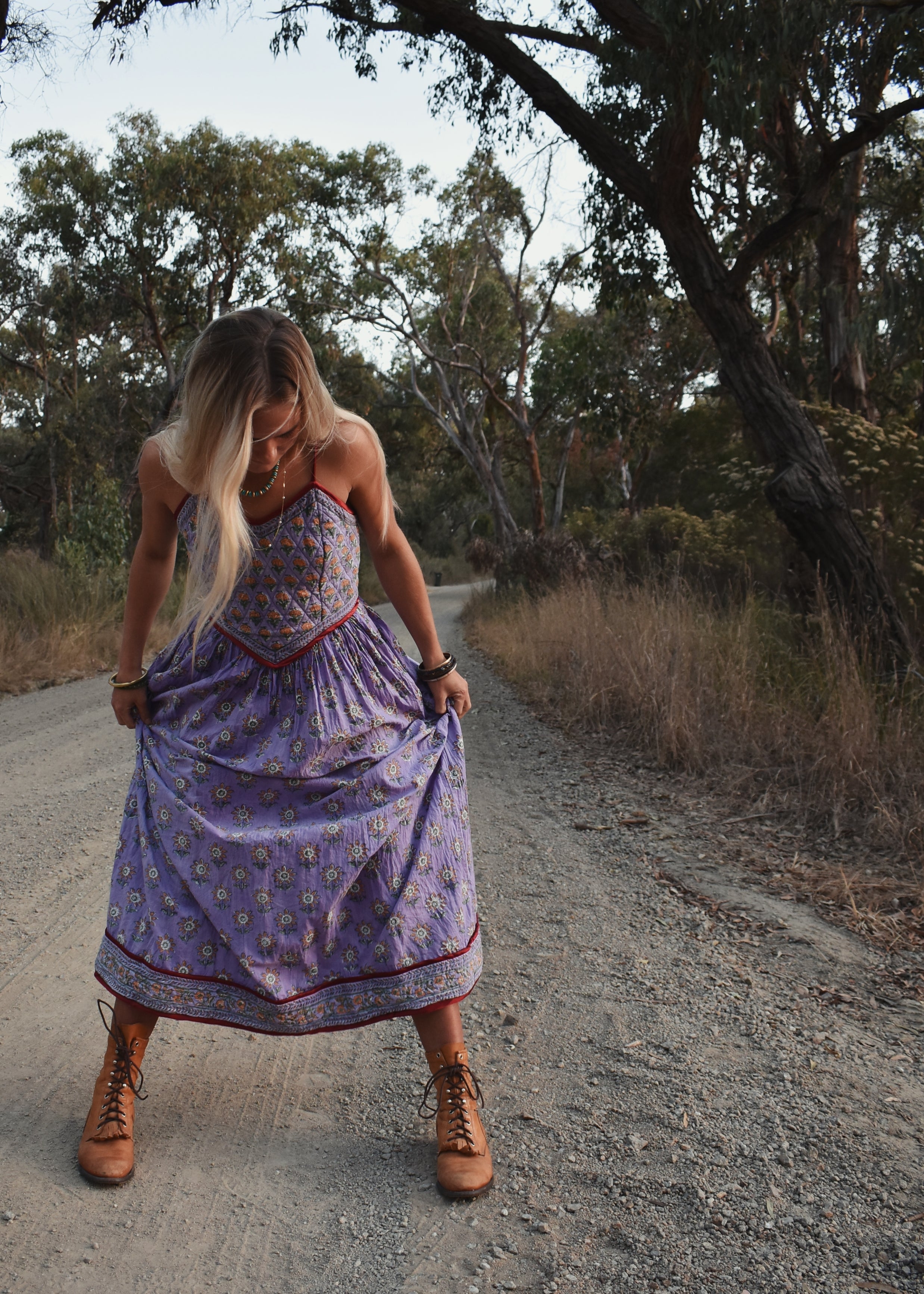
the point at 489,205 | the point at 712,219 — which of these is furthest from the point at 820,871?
the point at 489,205

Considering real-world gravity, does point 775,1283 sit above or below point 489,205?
below

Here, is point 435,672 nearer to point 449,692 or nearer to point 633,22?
point 449,692

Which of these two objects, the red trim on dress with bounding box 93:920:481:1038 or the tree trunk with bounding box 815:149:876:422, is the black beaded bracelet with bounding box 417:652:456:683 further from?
the tree trunk with bounding box 815:149:876:422

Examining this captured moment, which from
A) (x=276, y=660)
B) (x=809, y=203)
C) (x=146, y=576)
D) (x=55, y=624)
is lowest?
(x=55, y=624)

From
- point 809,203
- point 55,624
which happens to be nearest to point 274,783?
point 809,203

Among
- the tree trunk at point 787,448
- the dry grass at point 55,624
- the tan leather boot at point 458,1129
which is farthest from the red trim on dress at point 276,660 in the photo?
the dry grass at point 55,624

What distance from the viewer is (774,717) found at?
17.2 ft

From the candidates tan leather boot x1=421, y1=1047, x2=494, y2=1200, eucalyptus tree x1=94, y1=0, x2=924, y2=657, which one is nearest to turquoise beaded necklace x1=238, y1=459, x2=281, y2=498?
tan leather boot x1=421, y1=1047, x2=494, y2=1200

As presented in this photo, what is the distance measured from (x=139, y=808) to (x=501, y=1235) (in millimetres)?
1148

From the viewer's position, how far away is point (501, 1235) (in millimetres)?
1898

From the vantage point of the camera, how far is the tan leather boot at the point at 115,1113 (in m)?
2.06

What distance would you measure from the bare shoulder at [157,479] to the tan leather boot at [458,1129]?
1.38 m

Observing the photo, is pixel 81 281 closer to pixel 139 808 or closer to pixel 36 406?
pixel 36 406

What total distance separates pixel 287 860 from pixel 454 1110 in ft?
2.12
